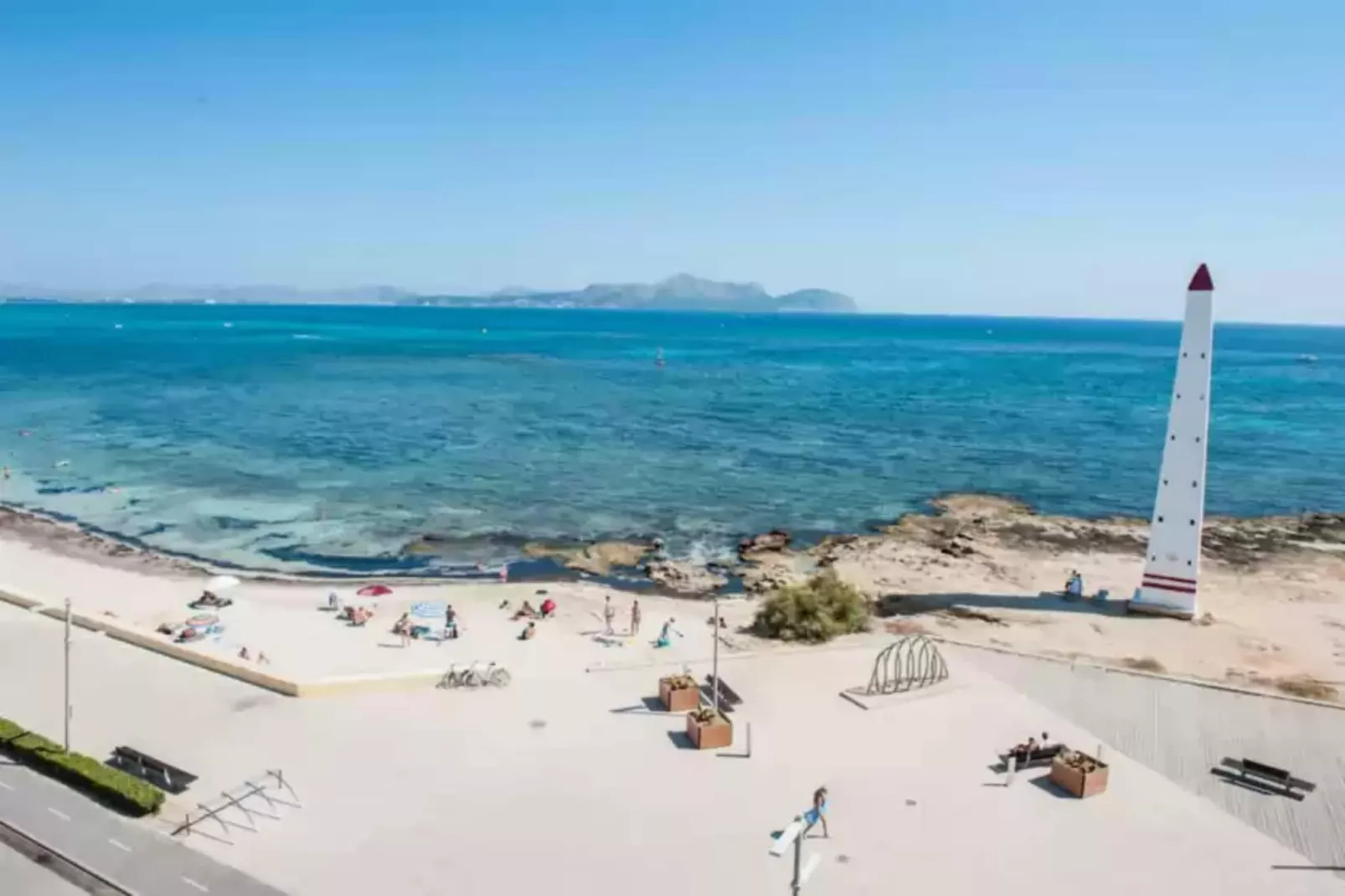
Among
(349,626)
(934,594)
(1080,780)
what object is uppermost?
(1080,780)

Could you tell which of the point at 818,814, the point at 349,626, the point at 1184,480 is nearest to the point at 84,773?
the point at 349,626

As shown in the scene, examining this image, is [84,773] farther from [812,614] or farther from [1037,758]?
[1037,758]

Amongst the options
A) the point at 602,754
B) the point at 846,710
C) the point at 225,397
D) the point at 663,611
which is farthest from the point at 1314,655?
the point at 225,397

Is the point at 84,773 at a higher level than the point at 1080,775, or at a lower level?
lower

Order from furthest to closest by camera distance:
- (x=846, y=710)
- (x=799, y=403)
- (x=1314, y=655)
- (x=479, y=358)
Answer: (x=479, y=358) → (x=799, y=403) → (x=1314, y=655) → (x=846, y=710)

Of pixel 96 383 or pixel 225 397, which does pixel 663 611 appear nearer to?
pixel 225 397

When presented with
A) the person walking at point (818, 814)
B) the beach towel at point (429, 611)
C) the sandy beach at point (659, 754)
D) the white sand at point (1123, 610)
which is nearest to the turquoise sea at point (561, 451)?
the white sand at point (1123, 610)
